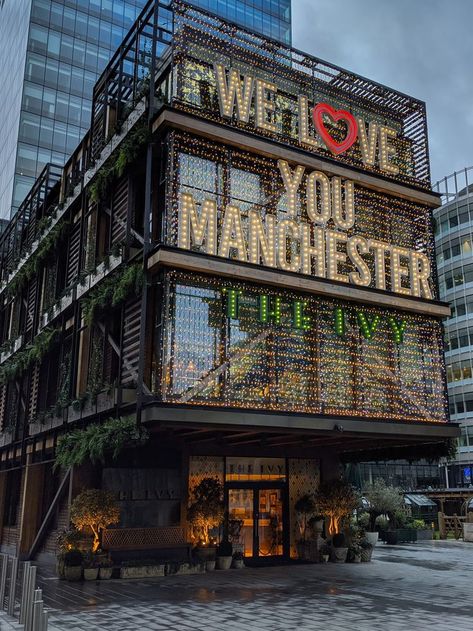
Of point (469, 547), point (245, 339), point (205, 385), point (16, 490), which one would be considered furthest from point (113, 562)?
point (469, 547)

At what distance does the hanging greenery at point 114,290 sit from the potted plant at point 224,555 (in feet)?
27.6

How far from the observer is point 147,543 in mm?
20625

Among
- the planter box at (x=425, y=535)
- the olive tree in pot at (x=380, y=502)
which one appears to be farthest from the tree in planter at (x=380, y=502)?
the planter box at (x=425, y=535)

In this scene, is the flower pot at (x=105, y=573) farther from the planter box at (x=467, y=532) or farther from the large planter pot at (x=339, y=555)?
the planter box at (x=467, y=532)

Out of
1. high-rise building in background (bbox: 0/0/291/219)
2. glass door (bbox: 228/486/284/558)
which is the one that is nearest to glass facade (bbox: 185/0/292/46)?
high-rise building in background (bbox: 0/0/291/219)

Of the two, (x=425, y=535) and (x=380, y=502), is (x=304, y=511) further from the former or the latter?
(x=425, y=535)

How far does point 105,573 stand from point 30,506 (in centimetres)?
770

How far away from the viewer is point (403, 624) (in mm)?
12125

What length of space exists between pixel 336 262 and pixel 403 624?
474 inches

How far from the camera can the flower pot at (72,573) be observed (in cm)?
1840

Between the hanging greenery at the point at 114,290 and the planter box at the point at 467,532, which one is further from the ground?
the hanging greenery at the point at 114,290

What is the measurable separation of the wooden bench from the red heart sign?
13.8m

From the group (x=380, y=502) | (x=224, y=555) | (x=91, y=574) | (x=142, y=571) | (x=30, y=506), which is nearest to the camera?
(x=91, y=574)

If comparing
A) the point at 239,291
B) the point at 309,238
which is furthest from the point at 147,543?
the point at 309,238
